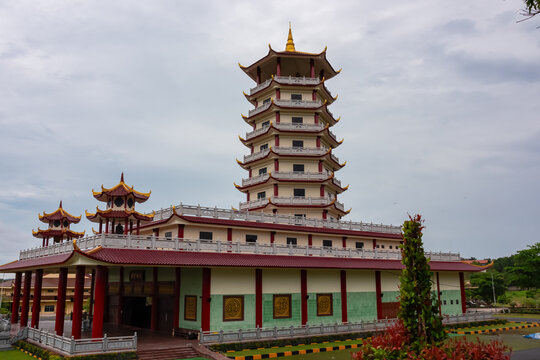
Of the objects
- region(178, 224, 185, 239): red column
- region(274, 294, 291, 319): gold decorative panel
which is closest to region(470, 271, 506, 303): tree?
region(274, 294, 291, 319): gold decorative panel

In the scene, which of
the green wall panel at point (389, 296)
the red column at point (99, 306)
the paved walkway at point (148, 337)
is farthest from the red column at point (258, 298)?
the green wall panel at point (389, 296)

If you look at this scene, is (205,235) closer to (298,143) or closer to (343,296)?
(343,296)

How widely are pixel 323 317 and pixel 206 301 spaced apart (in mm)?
9750

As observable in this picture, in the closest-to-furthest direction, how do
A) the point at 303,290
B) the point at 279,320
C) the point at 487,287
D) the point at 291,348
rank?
the point at 291,348 < the point at 279,320 < the point at 303,290 < the point at 487,287

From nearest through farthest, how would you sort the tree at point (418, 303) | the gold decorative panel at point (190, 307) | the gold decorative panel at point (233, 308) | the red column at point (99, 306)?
the tree at point (418, 303)
the red column at point (99, 306)
the gold decorative panel at point (190, 307)
the gold decorative panel at point (233, 308)

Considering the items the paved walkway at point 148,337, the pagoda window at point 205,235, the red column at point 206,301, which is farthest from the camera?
the pagoda window at point 205,235

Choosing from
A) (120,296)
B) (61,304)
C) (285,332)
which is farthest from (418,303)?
(120,296)

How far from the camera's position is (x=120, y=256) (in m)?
22.7

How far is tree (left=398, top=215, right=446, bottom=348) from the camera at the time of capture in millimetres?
14352

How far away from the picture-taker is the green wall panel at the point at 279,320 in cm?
2844

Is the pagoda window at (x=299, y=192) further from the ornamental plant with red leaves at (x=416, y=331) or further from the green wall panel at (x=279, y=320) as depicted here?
the ornamental plant with red leaves at (x=416, y=331)

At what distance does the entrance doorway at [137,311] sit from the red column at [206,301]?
7329 millimetres

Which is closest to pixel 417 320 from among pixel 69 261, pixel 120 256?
pixel 120 256

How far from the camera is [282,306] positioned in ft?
95.9
